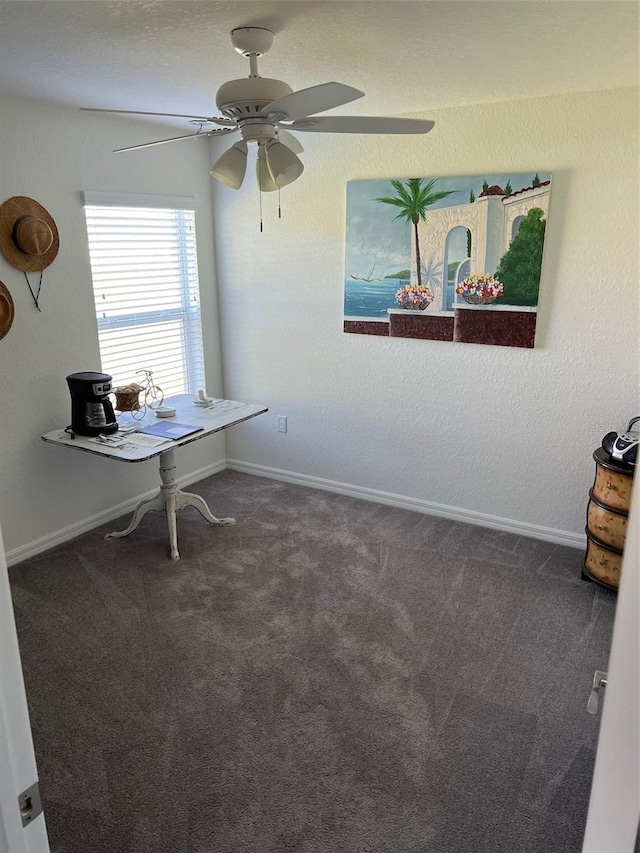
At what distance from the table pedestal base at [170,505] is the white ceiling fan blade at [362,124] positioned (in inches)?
78.8

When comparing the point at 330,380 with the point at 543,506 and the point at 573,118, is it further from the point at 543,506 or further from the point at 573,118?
the point at 573,118

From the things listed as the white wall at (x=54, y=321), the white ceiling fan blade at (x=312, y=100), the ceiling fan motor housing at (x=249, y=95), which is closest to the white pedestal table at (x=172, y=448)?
the white wall at (x=54, y=321)

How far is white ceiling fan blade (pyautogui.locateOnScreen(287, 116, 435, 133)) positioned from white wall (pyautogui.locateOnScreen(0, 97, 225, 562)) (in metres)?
1.85

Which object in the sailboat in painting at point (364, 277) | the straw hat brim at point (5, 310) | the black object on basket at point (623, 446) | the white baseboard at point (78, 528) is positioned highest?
the sailboat in painting at point (364, 277)

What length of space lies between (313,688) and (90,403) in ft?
6.36

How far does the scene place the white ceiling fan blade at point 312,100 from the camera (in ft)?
5.57

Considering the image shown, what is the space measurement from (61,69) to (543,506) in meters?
3.30

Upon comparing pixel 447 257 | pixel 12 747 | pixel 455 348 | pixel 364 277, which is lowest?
pixel 12 747

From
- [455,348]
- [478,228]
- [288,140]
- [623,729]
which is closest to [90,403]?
[288,140]

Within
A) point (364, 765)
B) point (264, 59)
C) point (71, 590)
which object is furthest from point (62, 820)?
point (264, 59)

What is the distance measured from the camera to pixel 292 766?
2189 mm

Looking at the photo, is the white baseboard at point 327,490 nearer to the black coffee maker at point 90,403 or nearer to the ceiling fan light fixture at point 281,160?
the black coffee maker at point 90,403

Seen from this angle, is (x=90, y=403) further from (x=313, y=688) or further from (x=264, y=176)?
(x=313, y=688)

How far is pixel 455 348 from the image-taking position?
3783mm
